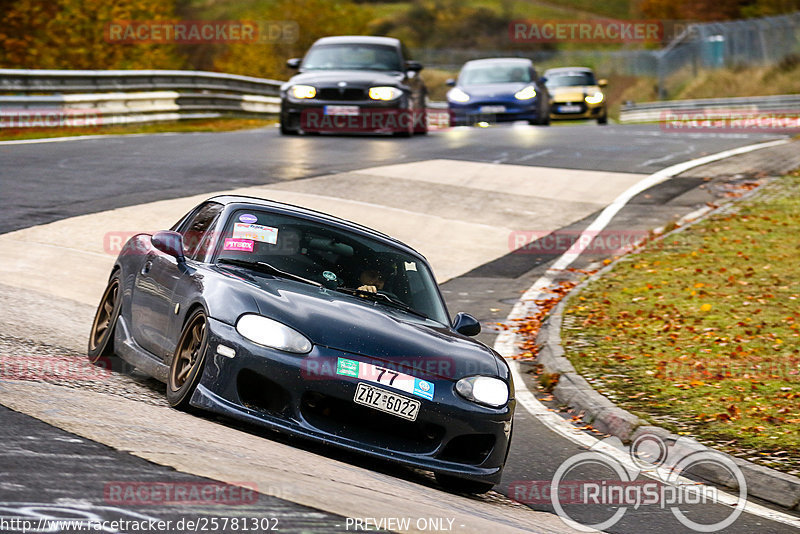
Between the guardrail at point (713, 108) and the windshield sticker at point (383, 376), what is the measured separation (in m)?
33.8

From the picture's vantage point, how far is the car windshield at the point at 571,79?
40.0m

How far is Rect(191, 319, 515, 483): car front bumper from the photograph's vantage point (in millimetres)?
6148

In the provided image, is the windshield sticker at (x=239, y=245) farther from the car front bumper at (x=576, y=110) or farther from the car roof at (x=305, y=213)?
the car front bumper at (x=576, y=110)

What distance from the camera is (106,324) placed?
8.46 meters

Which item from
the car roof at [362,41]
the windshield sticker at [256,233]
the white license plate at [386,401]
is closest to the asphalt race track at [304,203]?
the white license plate at [386,401]

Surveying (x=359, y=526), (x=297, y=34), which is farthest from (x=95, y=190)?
(x=297, y=34)

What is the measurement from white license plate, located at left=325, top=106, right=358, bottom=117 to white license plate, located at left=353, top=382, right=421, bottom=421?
1801cm

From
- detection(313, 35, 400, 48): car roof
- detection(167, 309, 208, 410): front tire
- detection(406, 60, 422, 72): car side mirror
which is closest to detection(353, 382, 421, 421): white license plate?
detection(167, 309, 208, 410): front tire

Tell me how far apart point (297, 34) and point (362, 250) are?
8896cm

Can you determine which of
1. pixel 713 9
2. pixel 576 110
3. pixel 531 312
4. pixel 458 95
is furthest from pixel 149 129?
pixel 713 9

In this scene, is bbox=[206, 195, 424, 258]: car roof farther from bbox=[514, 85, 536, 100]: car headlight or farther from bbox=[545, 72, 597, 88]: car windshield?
bbox=[545, 72, 597, 88]: car windshield

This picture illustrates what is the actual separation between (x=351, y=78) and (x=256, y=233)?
16.6 metres

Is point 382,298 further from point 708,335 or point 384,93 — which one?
point 384,93

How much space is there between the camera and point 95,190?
16.4m
